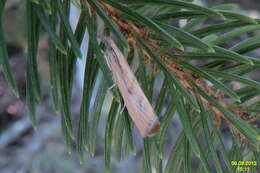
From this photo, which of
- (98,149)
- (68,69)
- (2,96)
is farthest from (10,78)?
(2,96)

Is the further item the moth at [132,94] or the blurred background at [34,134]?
the blurred background at [34,134]

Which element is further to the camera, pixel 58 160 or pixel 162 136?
pixel 58 160

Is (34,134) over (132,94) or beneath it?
beneath

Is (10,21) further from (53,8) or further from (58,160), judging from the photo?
(53,8)

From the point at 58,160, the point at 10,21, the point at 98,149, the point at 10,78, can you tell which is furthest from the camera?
the point at 98,149

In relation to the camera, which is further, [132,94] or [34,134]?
[34,134]
